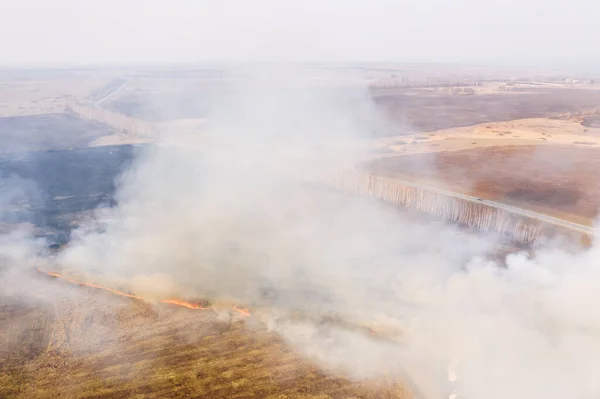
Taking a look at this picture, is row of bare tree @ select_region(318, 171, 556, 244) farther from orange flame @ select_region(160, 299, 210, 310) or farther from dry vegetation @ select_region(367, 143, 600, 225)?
orange flame @ select_region(160, 299, 210, 310)

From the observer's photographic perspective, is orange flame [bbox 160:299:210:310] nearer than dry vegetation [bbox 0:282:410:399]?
No

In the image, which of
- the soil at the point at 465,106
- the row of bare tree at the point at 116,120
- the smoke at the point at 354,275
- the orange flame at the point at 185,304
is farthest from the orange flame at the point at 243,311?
the soil at the point at 465,106

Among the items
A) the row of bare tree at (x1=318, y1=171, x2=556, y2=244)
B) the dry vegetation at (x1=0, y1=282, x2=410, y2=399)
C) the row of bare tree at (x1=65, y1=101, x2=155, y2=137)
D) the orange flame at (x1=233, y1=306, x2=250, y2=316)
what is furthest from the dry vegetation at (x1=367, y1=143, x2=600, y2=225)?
the row of bare tree at (x1=65, y1=101, x2=155, y2=137)

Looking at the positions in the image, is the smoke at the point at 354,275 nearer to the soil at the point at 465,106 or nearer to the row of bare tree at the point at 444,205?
the row of bare tree at the point at 444,205

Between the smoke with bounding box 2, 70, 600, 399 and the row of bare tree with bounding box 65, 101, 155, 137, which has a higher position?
the row of bare tree with bounding box 65, 101, 155, 137

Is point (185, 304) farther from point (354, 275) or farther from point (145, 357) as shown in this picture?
point (354, 275)

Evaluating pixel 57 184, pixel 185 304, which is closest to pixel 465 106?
pixel 57 184
